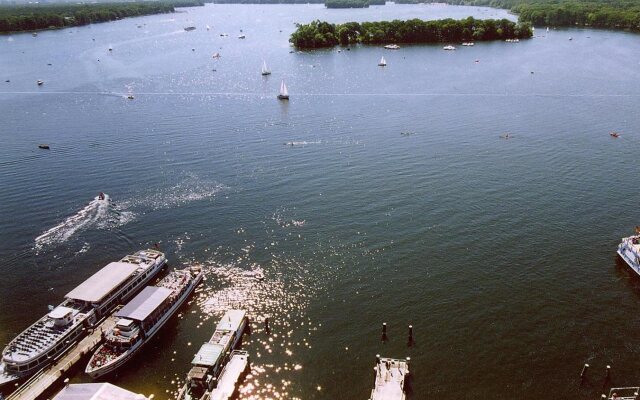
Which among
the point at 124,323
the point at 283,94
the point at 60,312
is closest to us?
the point at 124,323

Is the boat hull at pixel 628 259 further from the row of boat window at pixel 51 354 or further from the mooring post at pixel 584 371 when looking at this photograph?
the row of boat window at pixel 51 354

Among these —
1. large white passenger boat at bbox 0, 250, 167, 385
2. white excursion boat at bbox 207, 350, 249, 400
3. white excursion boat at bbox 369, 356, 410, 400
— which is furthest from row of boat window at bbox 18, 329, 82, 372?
white excursion boat at bbox 369, 356, 410, 400

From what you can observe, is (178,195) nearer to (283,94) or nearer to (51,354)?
(51,354)

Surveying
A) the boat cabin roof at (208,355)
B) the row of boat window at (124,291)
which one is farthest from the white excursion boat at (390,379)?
the row of boat window at (124,291)

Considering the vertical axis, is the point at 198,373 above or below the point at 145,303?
below

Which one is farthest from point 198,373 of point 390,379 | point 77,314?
point 390,379

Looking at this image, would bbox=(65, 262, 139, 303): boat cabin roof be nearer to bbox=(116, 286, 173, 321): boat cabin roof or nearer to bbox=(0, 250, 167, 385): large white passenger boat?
bbox=(0, 250, 167, 385): large white passenger boat
